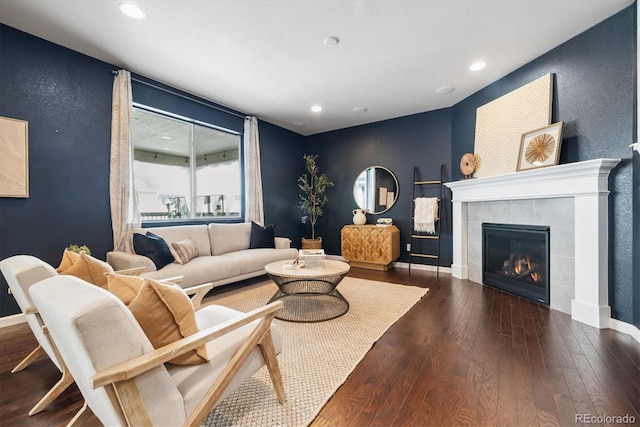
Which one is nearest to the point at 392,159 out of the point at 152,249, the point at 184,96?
the point at 184,96

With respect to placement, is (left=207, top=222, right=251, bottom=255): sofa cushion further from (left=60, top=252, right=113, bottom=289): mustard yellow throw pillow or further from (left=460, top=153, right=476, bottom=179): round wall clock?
(left=460, top=153, right=476, bottom=179): round wall clock

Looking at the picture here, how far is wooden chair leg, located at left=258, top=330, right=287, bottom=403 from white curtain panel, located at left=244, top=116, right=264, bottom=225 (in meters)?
3.60

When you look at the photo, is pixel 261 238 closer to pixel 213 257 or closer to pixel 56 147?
pixel 213 257

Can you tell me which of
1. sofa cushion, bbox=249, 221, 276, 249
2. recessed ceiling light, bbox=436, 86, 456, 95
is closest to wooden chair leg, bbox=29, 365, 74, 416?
sofa cushion, bbox=249, 221, 276, 249

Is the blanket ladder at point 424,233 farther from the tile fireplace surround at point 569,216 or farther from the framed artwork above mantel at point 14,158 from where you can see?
the framed artwork above mantel at point 14,158

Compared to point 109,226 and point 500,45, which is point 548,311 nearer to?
point 500,45

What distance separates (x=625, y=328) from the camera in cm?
234

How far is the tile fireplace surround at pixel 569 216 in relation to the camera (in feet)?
8.10

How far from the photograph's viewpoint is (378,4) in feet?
7.46

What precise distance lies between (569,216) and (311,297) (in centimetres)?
293

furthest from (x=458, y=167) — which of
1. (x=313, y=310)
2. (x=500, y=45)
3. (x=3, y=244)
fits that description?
(x=3, y=244)

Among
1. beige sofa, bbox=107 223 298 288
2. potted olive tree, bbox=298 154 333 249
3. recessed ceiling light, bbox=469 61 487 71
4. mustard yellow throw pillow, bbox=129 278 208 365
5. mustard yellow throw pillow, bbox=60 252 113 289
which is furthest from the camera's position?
potted olive tree, bbox=298 154 333 249

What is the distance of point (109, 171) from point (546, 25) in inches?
192

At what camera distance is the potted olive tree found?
5805 millimetres
